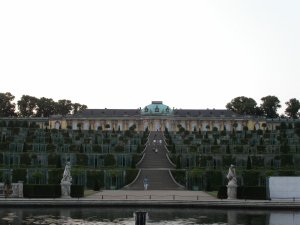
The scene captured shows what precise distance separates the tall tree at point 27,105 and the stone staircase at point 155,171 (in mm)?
66365

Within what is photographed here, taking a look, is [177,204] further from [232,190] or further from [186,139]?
[186,139]

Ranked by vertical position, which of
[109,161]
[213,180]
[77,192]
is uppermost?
[109,161]

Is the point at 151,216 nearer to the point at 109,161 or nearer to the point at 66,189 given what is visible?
the point at 66,189

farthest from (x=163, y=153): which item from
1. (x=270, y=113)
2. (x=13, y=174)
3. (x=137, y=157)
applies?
(x=270, y=113)

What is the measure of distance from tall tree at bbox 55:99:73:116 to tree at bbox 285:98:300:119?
167 ft

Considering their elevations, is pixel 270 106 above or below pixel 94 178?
above

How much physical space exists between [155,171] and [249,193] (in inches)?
623

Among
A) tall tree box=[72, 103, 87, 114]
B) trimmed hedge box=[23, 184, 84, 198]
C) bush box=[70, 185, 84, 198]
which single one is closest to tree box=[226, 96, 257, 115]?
tall tree box=[72, 103, 87, 114]

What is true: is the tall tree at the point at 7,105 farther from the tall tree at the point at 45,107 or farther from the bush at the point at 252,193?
the bush at the point at 252,193

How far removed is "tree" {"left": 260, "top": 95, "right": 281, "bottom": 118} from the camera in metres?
125

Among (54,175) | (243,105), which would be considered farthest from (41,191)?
(243,105)

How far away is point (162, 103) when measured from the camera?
133 m

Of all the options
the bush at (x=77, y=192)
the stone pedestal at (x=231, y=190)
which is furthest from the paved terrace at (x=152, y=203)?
the bush at (x=77, y=192)

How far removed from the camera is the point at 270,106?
12569 cm
